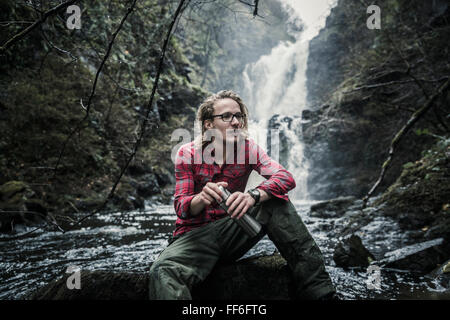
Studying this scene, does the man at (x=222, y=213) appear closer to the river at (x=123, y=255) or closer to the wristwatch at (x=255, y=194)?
the wristwatch at (x=255, y=194)

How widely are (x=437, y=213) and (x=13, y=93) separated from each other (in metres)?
10.4

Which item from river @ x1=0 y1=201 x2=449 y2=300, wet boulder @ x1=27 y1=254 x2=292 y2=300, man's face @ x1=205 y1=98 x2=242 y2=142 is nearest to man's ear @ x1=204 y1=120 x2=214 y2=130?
man's face @ x1=205 y1=98 x2=242 y2=142

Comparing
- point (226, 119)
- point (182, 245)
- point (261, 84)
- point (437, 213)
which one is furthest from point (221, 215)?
point (261, 84)

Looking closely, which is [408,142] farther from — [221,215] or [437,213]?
[221,215]

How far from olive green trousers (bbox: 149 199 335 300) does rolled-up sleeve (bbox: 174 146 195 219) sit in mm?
204

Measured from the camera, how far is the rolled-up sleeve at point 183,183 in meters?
1.72

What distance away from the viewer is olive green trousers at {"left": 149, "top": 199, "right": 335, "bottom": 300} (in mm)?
1482

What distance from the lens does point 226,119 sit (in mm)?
2047

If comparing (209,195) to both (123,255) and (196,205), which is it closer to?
(196,205)

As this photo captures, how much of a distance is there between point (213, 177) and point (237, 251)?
593mm

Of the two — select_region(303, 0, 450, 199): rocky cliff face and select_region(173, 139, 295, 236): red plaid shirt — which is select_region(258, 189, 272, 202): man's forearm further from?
select_region(303, 0, 450, 199): rocky cliff face

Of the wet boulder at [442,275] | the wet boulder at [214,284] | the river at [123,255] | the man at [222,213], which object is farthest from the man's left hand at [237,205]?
the wet boulder at [442,275]

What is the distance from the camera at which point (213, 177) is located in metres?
2.03

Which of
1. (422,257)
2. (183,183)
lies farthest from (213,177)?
(422,257)
